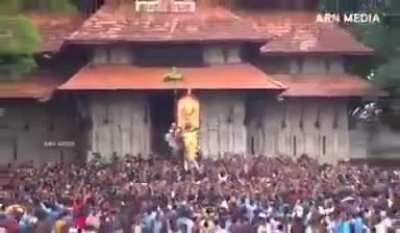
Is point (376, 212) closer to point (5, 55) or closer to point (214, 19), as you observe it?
point (5, 55)

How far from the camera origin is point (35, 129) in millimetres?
39875

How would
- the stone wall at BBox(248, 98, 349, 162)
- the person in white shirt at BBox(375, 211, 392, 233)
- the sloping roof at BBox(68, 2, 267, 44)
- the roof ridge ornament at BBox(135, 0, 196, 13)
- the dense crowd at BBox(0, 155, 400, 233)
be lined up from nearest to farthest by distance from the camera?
the person in white shirt at BBox(375, 211, 392, 233) → the dense crowd at BBox(0, 155, 400, 233) → the sloping roof at BBox(68, 2, 267, 44) → the roof ridge ornament at BBox(135, 0, 196, 13) → the stone wall at BBox(248, 98, 349, 162)

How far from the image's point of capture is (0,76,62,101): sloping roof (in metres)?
38.9

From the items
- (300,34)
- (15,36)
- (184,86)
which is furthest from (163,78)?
(15,36)

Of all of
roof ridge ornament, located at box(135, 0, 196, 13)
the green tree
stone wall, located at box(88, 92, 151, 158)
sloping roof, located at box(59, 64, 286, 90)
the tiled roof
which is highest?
the green tree

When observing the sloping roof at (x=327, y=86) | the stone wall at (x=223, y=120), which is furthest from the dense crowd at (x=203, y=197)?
the sloping roof at (x=327, y=86)

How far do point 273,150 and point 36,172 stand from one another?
282 inches

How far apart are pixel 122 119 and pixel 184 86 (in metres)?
1.88

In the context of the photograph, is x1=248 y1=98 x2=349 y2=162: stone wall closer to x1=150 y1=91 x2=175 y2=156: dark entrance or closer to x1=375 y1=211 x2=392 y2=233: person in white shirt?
x1=150 y1=91 x2=175 y2=156: dark entrance

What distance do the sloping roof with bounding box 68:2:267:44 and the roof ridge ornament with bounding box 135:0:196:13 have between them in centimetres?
10

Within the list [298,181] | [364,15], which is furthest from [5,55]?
[364,15]

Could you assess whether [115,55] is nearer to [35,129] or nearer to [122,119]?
[122,119]

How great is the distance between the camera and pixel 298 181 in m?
31.2

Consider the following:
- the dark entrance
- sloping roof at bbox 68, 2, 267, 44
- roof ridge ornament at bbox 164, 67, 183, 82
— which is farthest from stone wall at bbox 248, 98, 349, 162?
roof ridge ornament at bbox 164, 67, 183, 82
